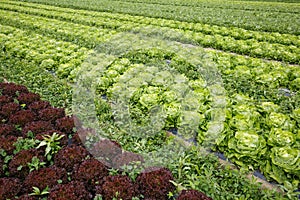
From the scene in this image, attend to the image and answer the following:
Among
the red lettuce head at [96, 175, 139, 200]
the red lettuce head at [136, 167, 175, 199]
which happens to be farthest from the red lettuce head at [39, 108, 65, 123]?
the red lettuce head at [136, 167, 175, 199]

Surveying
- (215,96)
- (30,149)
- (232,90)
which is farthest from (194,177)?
(232,90)

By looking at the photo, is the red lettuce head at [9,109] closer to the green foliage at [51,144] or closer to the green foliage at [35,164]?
the green foliage at [51,144]

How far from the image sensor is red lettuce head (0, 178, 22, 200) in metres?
2.33

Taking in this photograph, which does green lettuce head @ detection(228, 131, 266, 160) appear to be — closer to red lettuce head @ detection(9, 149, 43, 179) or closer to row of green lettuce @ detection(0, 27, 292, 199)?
row of green lettuce @ detection(0, 27, 292, 199)

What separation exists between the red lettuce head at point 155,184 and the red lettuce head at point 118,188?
0.09 m

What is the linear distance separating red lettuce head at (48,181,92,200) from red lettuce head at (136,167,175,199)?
0.55 meters

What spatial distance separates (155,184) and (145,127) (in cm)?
140

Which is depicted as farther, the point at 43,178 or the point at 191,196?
the point at 43,178

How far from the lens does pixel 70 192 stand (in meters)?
2.33

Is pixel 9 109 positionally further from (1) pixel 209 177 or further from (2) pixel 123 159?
(1) pixel 209 177

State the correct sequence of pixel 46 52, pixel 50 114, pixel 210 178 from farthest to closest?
pixel 46 52, pixel 50 114, pixel 210 178

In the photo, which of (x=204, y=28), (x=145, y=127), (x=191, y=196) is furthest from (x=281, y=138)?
(x=204, y=28)

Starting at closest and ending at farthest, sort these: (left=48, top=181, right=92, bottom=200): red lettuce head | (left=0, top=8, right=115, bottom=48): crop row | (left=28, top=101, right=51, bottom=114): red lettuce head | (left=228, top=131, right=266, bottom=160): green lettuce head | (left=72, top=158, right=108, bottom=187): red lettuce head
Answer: (left=48, top=181, right=92, bottom=200): red lettuce head < (left=72, top=158, right=108, bottom=187): red lettuce head < (left=228, top=131, right=266, bottom=160): green lettuce head < (left=28, top=101, right=51, bottom=114): red lettuce head < (left=0, top=8, right=115, bottom=48): crop row

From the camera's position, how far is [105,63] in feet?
18.7
